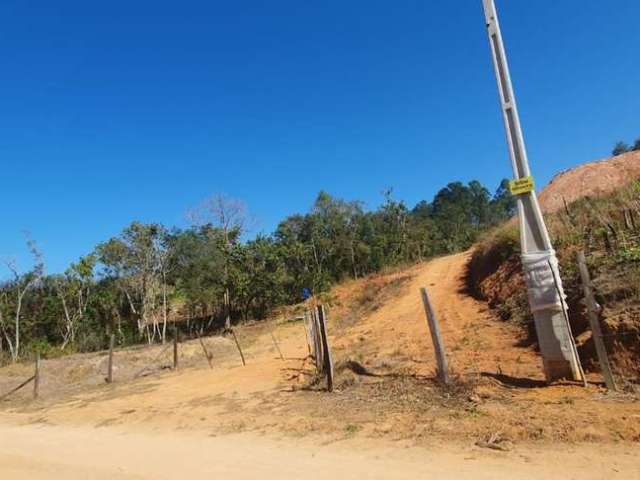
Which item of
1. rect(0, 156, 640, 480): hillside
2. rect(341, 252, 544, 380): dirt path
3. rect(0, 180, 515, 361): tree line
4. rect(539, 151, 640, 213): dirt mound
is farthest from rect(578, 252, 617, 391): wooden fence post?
rect(0, 180, 515, 361): tree line

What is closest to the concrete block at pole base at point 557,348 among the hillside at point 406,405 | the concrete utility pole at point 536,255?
the concrete utility pole at point 536,255

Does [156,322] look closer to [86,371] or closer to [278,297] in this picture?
[278,297]

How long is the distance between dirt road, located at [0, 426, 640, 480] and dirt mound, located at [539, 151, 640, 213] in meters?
13.3

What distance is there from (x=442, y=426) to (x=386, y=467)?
1286 mm

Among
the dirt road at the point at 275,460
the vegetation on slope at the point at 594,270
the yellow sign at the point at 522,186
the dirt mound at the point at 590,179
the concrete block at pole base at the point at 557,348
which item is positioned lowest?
the dirt road at the point at 275,460

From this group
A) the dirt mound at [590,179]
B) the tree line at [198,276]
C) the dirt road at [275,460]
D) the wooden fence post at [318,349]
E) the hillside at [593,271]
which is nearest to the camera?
the dirt road at [275,460]

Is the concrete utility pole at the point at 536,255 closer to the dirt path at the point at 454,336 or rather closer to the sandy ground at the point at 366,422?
the sandy ground at the point at 366,422

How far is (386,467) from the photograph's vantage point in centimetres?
Answer: 488

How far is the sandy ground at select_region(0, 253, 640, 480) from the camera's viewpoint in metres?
4.81

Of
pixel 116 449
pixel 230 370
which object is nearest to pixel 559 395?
pixel 116 449

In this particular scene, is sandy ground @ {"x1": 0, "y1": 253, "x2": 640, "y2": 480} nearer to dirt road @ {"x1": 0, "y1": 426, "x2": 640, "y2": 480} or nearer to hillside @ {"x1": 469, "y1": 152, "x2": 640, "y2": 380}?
dirt road @ {"x1": 0, "y1": 426, "x2": 640, "y2": 480}

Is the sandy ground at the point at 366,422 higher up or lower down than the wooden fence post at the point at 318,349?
lower down

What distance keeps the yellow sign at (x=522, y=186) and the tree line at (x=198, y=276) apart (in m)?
21.7

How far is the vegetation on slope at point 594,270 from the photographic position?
6395 millimetres
